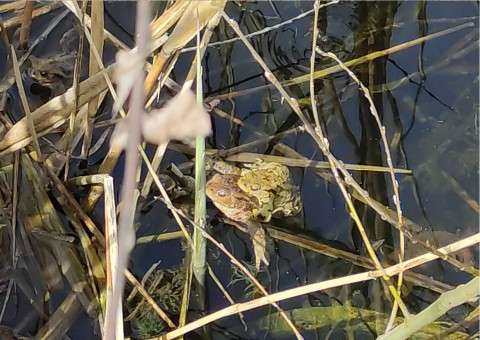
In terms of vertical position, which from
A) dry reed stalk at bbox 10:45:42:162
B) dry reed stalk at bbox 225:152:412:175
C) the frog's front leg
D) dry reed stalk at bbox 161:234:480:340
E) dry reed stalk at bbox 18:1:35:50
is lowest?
the frog's front leg

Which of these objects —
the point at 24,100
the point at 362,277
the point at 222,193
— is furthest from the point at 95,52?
the point at 362,277

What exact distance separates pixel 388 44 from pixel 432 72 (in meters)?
0.20

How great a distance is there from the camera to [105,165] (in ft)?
5.60

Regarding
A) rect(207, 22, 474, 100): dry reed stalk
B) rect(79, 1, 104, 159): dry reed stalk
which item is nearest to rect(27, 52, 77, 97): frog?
rect(79, 1, 104, 159): dry reed stalk

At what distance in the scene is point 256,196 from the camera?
6.04ft

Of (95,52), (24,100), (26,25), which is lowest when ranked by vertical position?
(24,100)

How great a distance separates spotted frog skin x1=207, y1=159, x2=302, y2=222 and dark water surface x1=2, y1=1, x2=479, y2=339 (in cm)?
5

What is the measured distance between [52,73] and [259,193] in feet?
2.69

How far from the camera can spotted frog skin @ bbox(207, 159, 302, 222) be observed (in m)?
1.80

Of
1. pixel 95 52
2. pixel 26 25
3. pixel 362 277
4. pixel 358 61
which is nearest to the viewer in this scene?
pixel 362 277

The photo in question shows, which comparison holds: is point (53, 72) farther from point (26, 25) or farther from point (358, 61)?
point (358, 61)

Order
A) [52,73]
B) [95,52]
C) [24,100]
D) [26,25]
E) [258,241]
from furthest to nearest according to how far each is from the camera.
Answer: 1. [52,73]
2. [26,25]
3. [258,241]
4. [24,100]
5. [95,52]

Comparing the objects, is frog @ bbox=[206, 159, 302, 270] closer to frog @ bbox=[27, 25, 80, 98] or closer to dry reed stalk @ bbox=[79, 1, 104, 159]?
dry reed stalk @ bbox=[79, 1, 104, 159]

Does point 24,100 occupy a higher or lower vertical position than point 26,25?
lower
